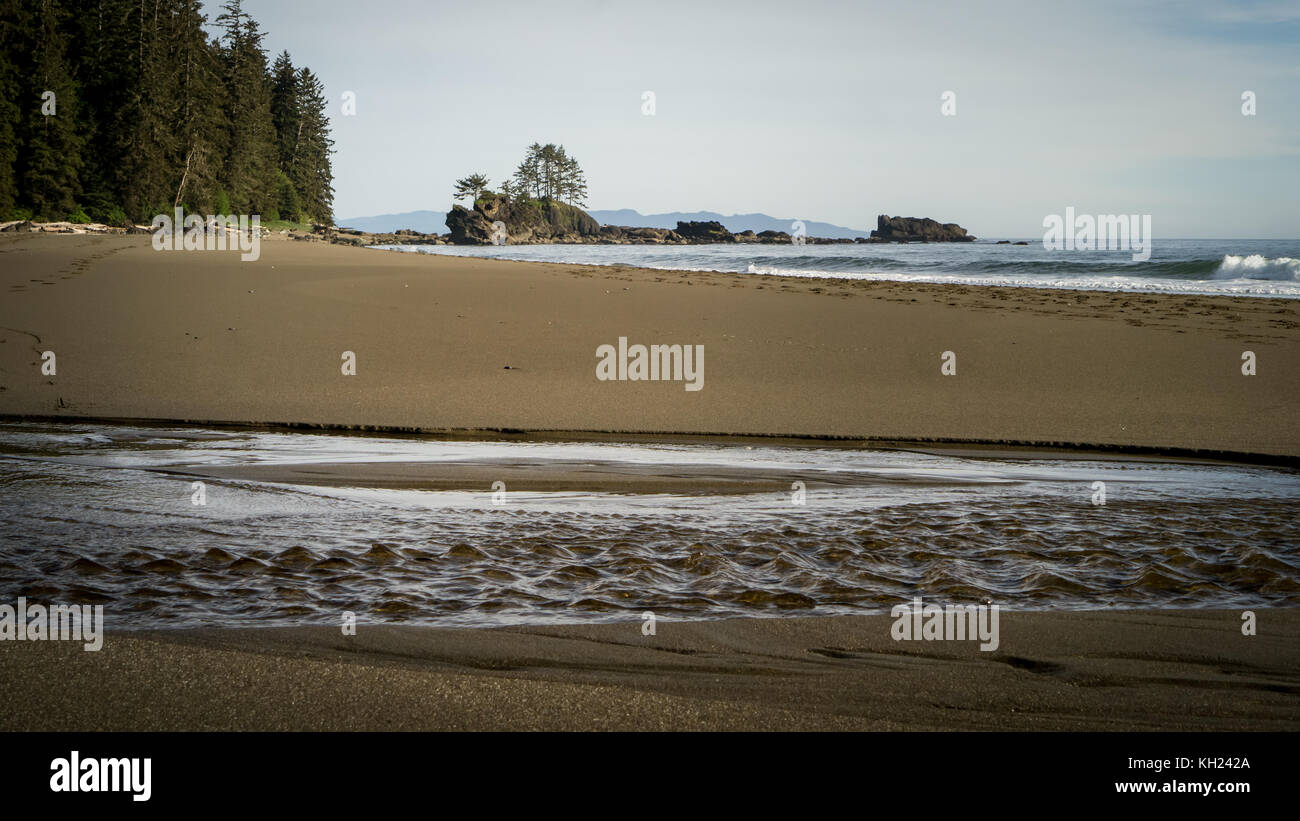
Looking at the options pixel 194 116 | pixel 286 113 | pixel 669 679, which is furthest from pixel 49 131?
pixel 669 679

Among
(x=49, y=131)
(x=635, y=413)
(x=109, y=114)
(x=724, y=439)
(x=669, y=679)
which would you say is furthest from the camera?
(x=109, y=114)

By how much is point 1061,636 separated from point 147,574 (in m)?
3.18

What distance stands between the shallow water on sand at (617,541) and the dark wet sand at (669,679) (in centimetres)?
23

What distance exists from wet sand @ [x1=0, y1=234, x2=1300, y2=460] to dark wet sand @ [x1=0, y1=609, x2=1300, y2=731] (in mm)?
3972

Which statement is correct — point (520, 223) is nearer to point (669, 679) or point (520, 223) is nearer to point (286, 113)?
point (286, 113)

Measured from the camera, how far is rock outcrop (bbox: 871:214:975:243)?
119 metres

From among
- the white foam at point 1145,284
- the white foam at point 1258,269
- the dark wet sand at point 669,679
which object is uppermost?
the white foam at point 1258,269

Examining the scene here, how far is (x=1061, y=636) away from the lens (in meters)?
3.09

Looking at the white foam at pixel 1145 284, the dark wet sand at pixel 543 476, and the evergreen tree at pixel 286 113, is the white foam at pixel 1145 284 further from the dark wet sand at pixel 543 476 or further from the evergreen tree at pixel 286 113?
the evergreen tree at pixel 286 113

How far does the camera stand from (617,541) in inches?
163

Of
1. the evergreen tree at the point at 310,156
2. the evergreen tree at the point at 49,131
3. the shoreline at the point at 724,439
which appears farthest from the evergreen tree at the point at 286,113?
the shoreline at the point at 724,439

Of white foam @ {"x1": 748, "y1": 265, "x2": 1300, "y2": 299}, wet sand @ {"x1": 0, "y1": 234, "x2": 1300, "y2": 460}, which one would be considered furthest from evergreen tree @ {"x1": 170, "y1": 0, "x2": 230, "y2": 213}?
white foam @ {"x1": 748, "y1": 265, "x2": 1300, "y2": 299}

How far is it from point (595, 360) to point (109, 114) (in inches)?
1586

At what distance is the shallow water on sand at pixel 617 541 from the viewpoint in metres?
3.36
